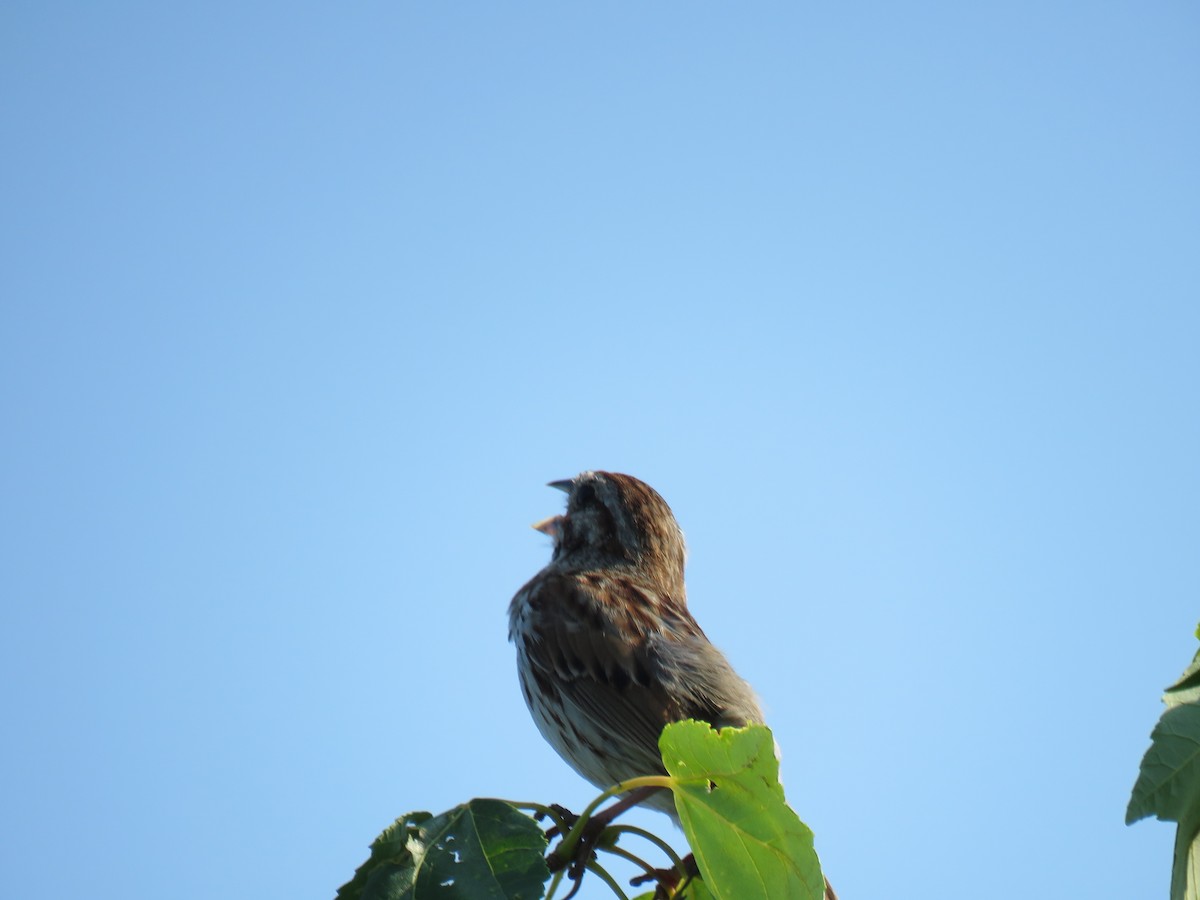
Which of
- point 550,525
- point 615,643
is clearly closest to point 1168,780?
point 615,643

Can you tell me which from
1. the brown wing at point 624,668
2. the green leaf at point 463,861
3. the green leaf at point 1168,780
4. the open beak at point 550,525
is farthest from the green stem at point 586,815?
the open beak at point 550,525

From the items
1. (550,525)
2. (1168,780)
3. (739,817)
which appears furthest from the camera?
(550,525)

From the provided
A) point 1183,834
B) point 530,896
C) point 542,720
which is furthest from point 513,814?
point 542,720

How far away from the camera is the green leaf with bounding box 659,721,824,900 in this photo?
2.37 metres

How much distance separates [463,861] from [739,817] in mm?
595

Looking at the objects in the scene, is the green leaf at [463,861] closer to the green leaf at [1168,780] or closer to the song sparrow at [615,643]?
the green leaf at [1168,780]

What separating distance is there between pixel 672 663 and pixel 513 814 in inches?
141

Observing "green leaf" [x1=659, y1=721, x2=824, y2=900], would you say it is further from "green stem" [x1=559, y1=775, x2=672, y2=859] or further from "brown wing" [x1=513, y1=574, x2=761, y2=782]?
"brown wing" [x1=513, y1=574, x2=761, y2=782]

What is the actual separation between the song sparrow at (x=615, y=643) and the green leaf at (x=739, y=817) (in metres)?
2.34

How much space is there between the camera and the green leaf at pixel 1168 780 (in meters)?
2.16

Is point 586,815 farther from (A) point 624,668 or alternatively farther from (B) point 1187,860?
(A) point 624,668

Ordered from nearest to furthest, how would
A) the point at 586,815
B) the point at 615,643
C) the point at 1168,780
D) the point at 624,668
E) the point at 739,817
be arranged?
the point at 1168,780 → the point at 586,815 → the point at 739,817 → the point at 624,668 → the point at 615,643

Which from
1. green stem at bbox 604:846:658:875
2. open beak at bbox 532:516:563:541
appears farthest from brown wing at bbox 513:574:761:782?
green stem at bbox 604:846:658:875

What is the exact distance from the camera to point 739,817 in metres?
2.43
